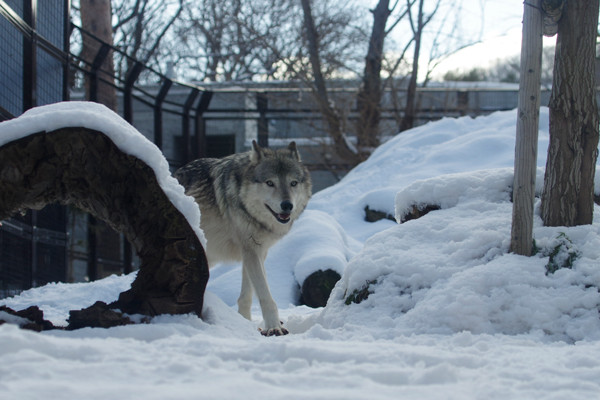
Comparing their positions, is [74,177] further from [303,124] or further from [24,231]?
[303,124]

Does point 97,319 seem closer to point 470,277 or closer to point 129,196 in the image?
point 129,196

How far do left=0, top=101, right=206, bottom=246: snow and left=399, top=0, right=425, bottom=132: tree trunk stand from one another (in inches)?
458

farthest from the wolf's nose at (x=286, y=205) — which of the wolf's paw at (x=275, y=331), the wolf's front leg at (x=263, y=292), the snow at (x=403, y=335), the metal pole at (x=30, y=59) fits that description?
the metal pole at (x=30, y=59)

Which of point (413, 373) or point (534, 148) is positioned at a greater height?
point (534, 148)

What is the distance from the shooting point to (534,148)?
13.1 ft

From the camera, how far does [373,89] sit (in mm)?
14859

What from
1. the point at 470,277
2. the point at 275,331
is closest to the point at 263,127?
the point at 275,331

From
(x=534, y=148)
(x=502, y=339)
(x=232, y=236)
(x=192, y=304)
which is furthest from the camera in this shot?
(x=232, y=236)

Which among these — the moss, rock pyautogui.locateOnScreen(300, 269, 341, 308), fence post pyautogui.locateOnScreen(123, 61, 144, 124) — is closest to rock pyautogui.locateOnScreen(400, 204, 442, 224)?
the moss

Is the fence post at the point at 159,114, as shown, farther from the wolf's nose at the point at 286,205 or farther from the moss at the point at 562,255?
the moss at the point at 562,255

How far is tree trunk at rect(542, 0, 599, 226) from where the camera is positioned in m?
4.17

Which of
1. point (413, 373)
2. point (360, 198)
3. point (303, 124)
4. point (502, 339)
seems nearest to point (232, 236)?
point (502, 339)

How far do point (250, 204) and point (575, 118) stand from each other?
2.85 m

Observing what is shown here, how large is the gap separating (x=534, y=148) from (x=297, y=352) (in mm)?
2283
